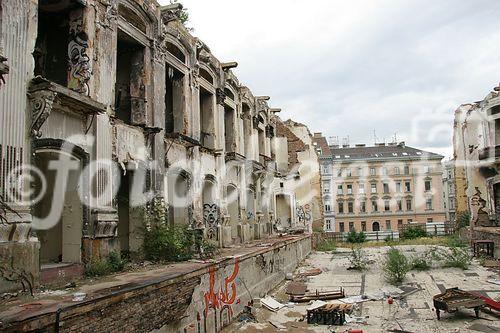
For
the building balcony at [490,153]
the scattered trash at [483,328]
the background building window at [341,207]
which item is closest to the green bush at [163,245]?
the scattered trash at [483,328]

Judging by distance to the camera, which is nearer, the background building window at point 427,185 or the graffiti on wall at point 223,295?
the graffiti on wall at point 223,295

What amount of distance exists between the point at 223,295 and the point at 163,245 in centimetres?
194

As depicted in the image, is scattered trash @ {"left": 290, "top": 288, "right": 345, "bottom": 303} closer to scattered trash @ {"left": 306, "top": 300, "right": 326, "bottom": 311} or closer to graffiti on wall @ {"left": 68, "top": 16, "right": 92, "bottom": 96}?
scattered trash @ {"left": 306, "top": 300, "right": 326, "bottom": 311}

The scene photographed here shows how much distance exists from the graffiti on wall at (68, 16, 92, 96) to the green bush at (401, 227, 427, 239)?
2884 centimetres

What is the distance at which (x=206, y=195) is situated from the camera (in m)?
16.0

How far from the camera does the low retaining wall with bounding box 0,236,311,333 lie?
538cm

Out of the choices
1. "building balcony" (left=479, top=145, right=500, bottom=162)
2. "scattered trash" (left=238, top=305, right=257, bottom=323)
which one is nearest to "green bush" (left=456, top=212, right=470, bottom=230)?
"building balcony" (left=479, top=145, right=500, bottom=162)

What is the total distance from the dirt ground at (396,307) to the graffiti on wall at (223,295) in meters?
0.34

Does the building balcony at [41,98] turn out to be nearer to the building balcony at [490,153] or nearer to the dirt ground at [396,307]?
the dirt ground at [396,307]

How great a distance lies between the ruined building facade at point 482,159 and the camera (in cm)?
2488

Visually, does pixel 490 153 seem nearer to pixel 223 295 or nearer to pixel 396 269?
pixel 396 269

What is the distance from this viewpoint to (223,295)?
400 inches

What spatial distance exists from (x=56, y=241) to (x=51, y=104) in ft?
13.8

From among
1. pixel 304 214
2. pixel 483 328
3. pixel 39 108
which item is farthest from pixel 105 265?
pixel 304 214
